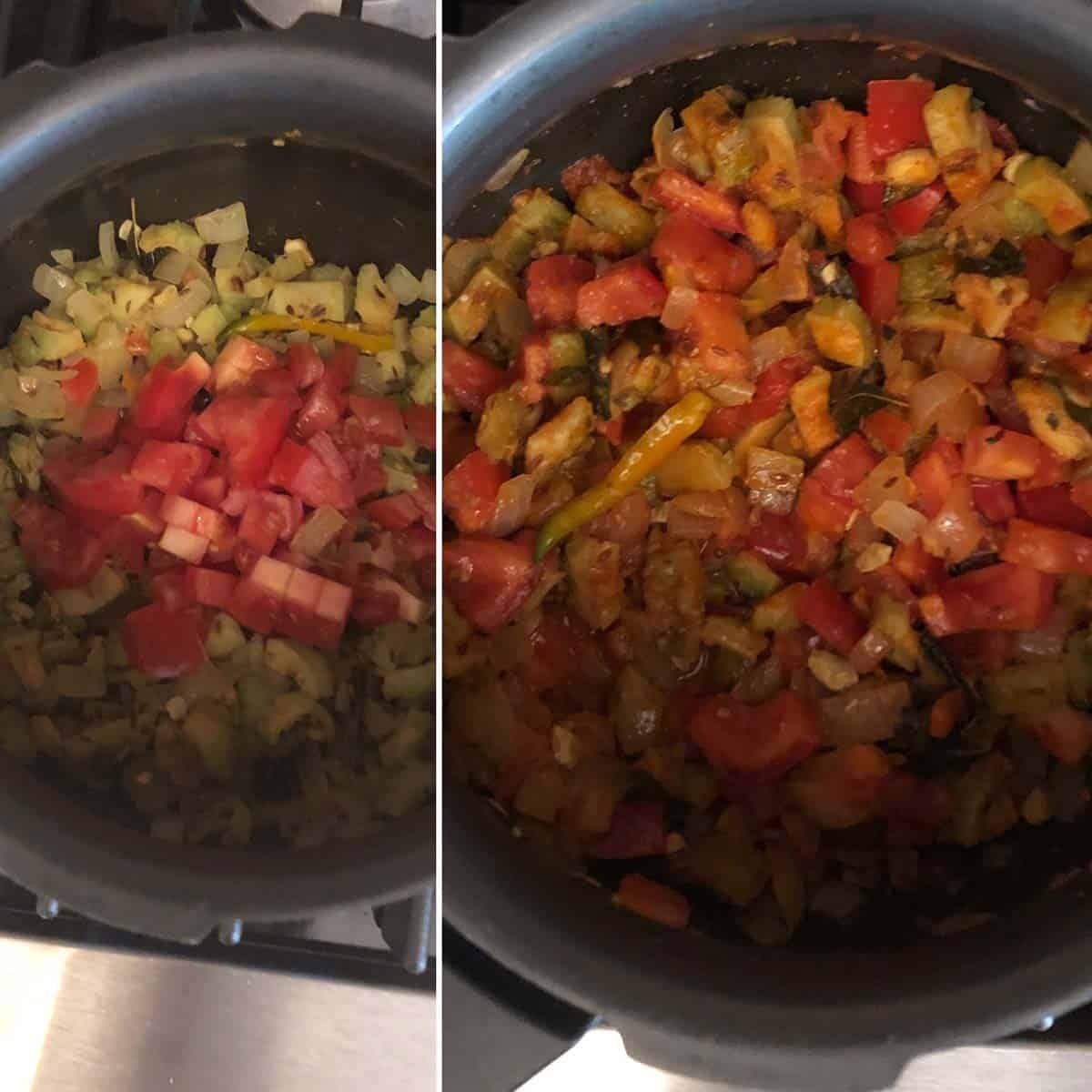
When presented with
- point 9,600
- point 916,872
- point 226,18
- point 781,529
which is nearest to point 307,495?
point 9,600

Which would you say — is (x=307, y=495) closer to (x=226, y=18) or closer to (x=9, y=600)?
(x=9, y=600)

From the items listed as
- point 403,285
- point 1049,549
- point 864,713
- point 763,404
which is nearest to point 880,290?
point 763,404

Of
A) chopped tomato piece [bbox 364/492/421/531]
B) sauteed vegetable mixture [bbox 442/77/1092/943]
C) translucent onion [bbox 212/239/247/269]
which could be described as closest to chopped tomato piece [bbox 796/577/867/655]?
sauteed vegetable mixture [bbox 442/77/1092/943]

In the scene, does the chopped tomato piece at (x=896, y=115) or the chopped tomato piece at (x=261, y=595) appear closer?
the chopped tomato piece at (x=261, y=595)

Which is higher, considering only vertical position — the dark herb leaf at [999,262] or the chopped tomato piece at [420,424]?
the dark herb leaf at [999,262]

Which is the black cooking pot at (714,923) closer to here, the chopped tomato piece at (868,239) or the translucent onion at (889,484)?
the chopped tomato piece at (868,239)

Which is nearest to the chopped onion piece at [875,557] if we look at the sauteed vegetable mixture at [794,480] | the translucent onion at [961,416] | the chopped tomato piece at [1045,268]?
the sauteed vegetable mixture at [794,480]

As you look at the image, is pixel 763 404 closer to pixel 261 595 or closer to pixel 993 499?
pixel 993 499
